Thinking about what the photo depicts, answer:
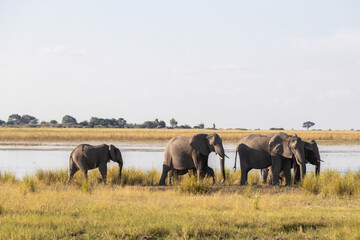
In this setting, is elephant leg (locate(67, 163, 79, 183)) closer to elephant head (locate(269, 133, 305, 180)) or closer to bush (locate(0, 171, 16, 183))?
bush (locate(0, 171, 16, 183))

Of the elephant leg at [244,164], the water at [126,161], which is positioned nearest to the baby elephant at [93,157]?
the water at [126,161]

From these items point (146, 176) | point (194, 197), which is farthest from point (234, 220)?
point (146, 176)

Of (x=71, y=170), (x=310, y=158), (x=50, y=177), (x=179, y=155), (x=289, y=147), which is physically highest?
(x=289, y=147)

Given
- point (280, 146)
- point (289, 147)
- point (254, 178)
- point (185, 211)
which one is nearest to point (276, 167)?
point (280, 146)

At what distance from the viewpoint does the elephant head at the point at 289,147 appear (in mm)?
17500

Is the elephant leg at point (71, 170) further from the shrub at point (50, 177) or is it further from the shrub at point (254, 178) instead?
the shrub at point (254, 178)

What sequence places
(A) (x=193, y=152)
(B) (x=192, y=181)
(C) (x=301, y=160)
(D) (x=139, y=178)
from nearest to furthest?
(B) (x=192, y=181) → (C) (x=301, y=160) → (A) (x=193, y=152) → (D) (x=139, y=178)

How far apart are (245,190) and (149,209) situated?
14.0ft

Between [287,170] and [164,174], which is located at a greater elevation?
[287,170]

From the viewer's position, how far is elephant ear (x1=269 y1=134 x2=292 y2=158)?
17.9m

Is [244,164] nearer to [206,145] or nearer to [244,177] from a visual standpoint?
[244,177]

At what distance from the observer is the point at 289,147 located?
58.5ft

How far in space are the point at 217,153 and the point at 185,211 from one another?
6.00m

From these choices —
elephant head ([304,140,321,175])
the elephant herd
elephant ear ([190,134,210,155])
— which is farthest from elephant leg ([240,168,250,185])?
elephant head ([304,140,321,175])
